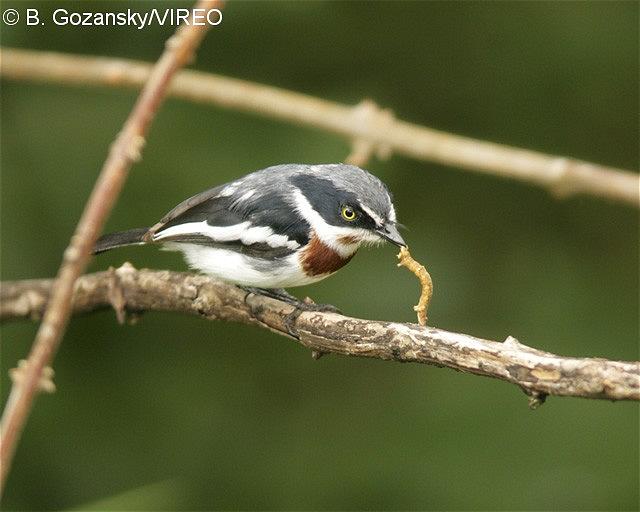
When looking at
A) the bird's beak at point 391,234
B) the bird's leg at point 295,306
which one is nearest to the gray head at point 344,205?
the bird's beak at point 391,234

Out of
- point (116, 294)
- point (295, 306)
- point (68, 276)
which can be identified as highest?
point (116, 294)

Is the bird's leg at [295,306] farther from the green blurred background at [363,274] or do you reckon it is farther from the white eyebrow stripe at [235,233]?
the green blurred background at [363,274]

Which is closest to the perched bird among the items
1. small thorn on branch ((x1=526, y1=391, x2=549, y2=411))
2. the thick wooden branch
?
the thick wooden branch

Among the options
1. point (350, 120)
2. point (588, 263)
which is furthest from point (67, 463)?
point (588, 263)

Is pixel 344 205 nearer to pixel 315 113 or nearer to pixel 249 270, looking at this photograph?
pixel 249 270

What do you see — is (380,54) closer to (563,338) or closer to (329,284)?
(329,284)

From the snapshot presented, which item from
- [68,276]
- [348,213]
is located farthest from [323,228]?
[68,276]
